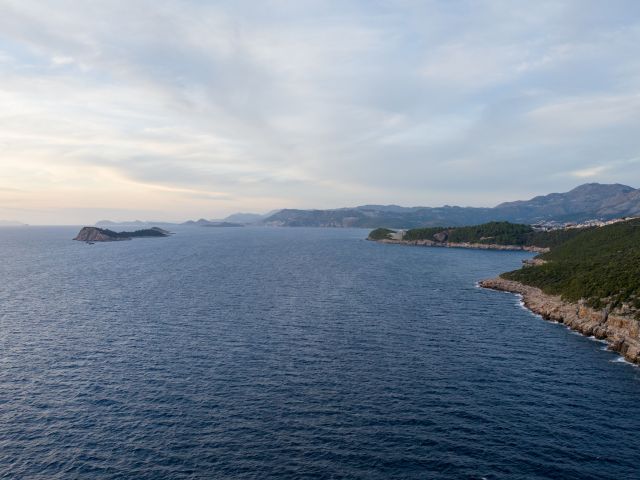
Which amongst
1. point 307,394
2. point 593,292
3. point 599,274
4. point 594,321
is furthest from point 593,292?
point 307,394

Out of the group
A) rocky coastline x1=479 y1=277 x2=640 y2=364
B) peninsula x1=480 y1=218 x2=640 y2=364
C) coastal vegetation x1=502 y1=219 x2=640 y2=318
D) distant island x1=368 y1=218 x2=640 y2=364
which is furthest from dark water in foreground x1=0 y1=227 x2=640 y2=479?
coastal vegetation x1=502 y1=219 x2=640 y2=318

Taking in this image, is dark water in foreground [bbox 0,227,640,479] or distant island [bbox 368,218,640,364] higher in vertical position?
distant island [bbox 368,218,640,364]

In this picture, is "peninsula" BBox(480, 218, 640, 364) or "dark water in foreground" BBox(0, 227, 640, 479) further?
"peninsula" BBox(480, 218, 640, 364)

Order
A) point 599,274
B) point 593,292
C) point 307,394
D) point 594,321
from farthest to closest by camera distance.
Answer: point 599,274 → point 593,292 → point 594,321 → point 307,394

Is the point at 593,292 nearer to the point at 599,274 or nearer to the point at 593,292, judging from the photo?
the point at 593,292

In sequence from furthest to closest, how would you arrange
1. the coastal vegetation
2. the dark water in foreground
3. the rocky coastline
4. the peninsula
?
the coastal vegetation
the peninsula
the rocky coastline
the dark water in foreground

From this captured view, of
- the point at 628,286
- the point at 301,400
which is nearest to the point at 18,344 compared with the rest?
the point at 301,400

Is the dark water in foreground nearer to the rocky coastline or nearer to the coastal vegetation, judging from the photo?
the rocky coastline

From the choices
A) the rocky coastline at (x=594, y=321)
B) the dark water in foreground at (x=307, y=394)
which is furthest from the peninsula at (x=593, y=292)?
the dark water in foreground at (x=307, y=394)

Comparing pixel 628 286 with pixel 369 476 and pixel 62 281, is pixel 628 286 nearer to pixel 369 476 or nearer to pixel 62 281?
pixel 369 476
